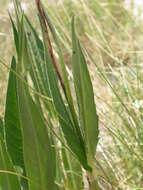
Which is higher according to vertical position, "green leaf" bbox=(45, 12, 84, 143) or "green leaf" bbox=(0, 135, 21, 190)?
"green leaf" bbox=(45, 12, 84, 143)

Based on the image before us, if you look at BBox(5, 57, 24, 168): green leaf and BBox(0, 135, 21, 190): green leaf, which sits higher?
BBox(5, 57, 24, 168): green leaf

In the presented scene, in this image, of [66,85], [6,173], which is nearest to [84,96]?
[66,85]

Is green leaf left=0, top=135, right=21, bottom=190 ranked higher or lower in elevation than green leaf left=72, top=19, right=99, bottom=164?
lower

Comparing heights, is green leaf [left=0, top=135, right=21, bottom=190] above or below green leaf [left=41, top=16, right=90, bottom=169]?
A: below

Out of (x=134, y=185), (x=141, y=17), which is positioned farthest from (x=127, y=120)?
(x=141, y=17)

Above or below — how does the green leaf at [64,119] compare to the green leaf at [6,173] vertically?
above

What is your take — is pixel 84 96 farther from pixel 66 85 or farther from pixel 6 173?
pixel 6 173

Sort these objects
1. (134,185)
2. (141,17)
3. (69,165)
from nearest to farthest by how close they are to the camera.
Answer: (69,165) < (134,185) < (141,17)

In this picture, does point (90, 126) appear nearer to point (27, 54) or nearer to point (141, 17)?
point (27, 54)
